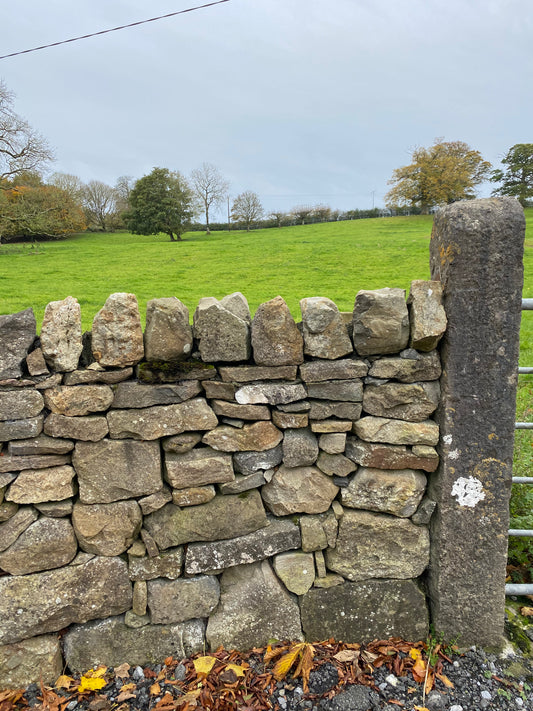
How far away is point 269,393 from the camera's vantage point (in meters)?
2.50

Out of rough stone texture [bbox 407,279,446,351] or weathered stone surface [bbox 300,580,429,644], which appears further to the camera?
weathered stone surface [bbox 300,580,429,644]

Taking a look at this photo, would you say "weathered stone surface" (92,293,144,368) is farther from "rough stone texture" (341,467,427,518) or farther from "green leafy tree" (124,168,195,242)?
"green leafy tree" (124,168,195,242)

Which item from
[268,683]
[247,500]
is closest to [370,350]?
[247,500]

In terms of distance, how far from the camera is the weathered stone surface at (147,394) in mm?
2396

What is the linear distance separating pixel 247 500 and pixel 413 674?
145cm

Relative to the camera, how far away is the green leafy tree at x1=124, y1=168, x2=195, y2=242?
33.8 m

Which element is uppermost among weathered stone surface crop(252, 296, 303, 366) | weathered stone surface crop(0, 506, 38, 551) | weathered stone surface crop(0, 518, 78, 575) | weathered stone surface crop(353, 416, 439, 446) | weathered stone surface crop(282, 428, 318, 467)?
weathered stone surface crop(252, 296, 303, 366)

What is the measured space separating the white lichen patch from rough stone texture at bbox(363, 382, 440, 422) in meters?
0.45

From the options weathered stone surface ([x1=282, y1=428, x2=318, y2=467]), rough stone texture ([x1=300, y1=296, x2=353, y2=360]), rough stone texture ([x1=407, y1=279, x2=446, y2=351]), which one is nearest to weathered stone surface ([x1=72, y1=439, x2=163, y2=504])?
weathered stone surface ([x1=282, y1=428, x2=318, y2=467])

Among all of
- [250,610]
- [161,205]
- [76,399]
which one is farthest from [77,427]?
[161,205]

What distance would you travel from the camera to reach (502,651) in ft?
8.98

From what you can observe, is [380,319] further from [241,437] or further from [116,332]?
[116,332]

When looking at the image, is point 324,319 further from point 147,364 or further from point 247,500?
point 247,500

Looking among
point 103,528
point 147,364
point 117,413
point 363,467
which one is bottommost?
point 103,528
